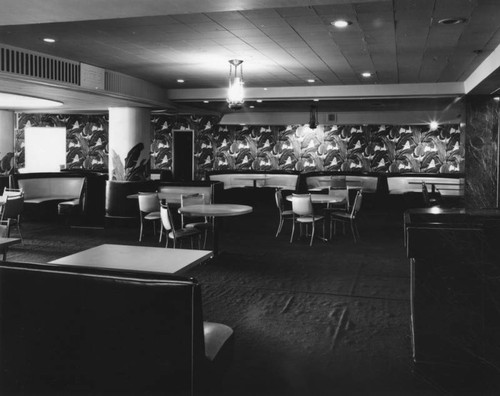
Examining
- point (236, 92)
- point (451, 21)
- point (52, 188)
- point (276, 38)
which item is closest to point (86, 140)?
point (52, 188)

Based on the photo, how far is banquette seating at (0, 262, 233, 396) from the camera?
218 cm

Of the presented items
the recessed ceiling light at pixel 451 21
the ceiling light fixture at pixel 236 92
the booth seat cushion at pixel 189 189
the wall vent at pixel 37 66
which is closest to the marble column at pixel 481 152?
the recessed ceiling light at pixel 451 21

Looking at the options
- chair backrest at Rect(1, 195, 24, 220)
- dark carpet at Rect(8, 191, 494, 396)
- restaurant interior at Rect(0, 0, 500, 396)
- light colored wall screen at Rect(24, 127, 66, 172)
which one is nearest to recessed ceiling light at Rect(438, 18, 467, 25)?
restaurant interior at Rect(0, 0, 500, 396)

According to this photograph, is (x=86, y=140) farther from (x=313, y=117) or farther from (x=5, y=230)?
(x=5, y=230)

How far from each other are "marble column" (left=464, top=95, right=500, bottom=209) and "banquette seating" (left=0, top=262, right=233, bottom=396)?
8442 millimetres

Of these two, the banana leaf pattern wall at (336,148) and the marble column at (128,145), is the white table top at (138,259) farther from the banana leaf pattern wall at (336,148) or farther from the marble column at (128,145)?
the banana leaf pattern wall at (336,148)

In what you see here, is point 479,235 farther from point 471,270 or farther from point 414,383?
point 414,383

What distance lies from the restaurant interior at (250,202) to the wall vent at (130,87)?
0.04m

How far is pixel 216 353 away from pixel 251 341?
129cm

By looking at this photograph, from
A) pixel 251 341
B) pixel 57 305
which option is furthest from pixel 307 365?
pixel 57 305

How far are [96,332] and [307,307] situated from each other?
111 inches

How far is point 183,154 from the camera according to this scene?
631 inches

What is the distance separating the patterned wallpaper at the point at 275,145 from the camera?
14.9m

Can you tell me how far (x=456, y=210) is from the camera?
3.28 meters
